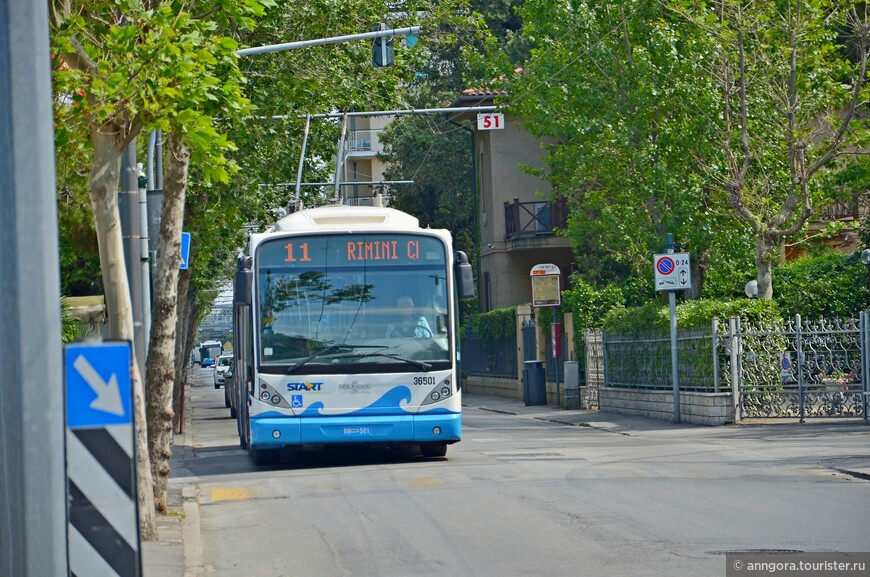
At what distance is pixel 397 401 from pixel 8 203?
1193 centimetres

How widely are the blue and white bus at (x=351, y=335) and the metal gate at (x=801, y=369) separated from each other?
24.2 feet

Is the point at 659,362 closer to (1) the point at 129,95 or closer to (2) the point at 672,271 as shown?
(2) the point at 672,271

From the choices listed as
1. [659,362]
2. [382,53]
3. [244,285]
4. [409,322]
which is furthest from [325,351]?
[659,362]

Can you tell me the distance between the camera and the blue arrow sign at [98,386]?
469 centimetres

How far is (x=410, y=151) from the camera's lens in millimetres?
53906

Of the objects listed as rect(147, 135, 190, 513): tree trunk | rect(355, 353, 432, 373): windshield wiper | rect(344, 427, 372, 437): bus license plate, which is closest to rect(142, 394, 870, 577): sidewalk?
rect(147, 135, 190, 513): tree trunk

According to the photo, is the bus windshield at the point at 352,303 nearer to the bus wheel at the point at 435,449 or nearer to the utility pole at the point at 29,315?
the bus wheel at the point at 435,449

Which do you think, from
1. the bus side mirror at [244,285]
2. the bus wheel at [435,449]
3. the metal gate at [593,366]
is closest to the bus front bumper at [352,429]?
the bus wheel at [435,449]

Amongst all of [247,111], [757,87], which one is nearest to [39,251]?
[247,111]

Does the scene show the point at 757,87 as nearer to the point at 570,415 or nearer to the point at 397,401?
the point at 570,415

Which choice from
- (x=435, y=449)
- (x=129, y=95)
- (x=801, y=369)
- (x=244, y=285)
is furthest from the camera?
(x=801, y=369)

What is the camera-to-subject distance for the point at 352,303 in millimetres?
16422

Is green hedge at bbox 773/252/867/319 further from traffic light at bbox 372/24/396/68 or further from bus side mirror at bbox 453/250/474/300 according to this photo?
bus side mirror at bbox 453/250/474/300

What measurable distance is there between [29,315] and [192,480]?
12139 millimetres
